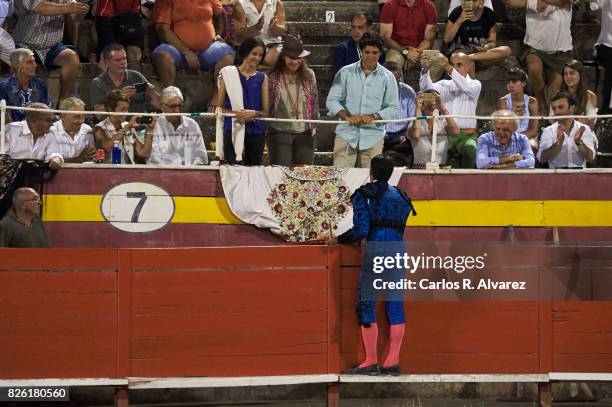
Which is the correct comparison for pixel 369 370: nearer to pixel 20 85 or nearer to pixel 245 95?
pixel 245 95

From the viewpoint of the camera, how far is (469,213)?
41.3ft

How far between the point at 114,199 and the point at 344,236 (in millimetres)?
2581

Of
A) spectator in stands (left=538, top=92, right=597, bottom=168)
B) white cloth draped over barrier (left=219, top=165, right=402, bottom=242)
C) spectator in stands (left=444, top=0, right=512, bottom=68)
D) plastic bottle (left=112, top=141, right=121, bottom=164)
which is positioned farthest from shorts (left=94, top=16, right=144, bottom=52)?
spectator in stands (left=538, top=92, right=597, bottom=168)

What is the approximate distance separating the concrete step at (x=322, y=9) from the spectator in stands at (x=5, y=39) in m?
3.34

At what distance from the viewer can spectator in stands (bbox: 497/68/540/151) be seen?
41.8ft

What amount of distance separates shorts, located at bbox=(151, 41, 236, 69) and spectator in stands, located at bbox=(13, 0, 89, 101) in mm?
765

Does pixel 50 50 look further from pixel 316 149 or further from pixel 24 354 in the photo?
pixel 24 354

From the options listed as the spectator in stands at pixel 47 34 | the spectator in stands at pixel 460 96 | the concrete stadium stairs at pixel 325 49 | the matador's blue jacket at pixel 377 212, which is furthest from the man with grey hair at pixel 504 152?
the spectator in stands at pixel 47 34

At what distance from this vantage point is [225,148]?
40.7 ft

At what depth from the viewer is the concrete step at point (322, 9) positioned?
15.2 metres

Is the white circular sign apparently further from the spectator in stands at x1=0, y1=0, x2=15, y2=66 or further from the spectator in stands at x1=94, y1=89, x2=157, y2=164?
the spectator in stands at x1=0, y1=0, x2=15, y2=66

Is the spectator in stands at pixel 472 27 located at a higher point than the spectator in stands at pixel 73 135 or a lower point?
higher

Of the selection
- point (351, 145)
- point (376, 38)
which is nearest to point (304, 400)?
point (351, 145)

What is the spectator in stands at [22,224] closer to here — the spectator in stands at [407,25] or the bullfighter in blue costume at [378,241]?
the bullfighter in blue costume at [378,241]
